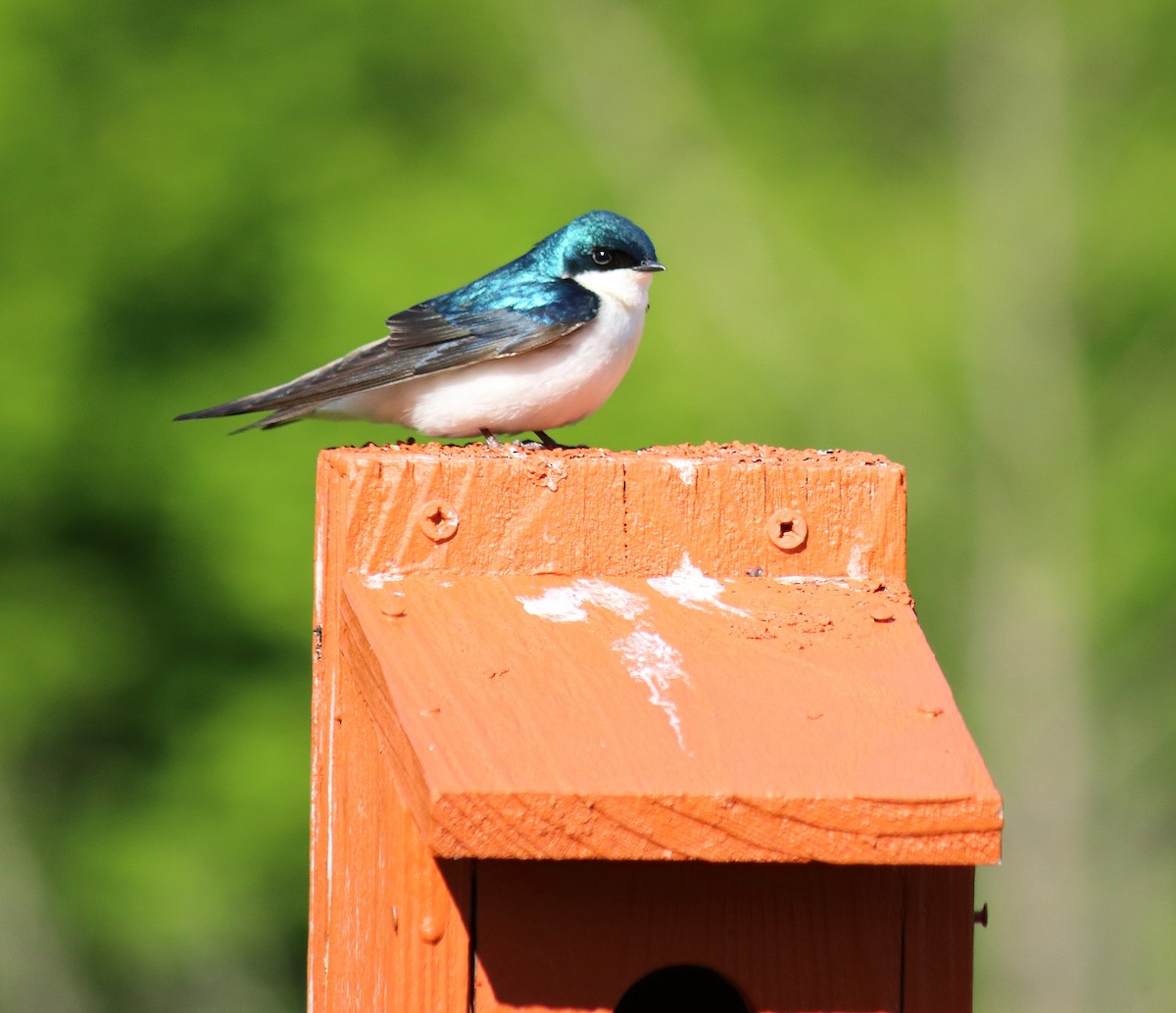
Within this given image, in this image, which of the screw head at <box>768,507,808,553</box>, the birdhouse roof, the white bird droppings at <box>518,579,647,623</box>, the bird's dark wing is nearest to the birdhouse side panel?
the birdhouse roof

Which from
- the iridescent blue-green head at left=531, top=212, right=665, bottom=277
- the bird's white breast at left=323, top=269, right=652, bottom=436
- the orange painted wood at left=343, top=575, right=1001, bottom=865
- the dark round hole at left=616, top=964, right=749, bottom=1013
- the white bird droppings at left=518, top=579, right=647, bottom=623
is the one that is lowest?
the dark round hole at left=616, top=964, right=749, bottom=1013

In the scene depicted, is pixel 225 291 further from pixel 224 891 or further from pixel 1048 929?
pixel 1048 929

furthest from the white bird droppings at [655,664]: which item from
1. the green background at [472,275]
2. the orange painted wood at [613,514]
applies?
the green background at [472,275]

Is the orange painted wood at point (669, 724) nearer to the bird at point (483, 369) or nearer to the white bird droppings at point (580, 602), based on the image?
the white bird droppings at point (580, 602)

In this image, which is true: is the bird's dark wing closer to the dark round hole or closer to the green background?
the dark round hole

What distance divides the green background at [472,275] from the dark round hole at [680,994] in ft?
18.0

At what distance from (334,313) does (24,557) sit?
1842 mm

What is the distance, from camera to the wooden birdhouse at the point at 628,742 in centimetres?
162

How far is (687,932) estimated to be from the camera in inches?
74.6

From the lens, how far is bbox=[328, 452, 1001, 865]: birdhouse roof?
5.28ft

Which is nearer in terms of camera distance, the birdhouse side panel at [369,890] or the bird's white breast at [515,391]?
the birdhouse side panel at [369,890]

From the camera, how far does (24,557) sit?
853 centimetres

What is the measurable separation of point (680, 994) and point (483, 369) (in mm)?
1206

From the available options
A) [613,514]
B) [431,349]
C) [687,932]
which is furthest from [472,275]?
[687,932]
